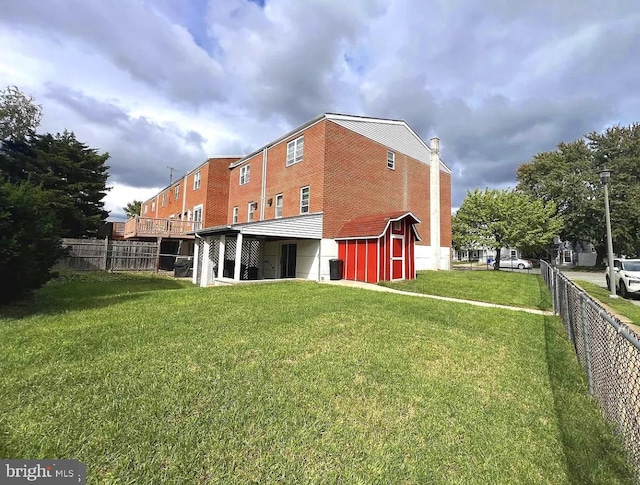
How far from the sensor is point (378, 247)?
15156mm

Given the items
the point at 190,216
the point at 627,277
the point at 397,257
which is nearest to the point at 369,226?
the point at 397,257

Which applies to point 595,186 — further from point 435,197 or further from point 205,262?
point 205,262

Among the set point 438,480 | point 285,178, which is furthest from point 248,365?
point 285,178

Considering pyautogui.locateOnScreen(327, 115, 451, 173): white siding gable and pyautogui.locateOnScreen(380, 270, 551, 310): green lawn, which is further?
pyautogui.locateOnScreen(327, 115, 451, 173): white siding gable

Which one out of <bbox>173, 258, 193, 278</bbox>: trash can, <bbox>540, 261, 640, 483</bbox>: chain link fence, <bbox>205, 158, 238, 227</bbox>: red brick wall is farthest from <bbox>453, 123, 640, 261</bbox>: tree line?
<bbox>540, 261, 640, 483</bbox>: chain link fence

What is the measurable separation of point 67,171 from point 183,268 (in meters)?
16.7

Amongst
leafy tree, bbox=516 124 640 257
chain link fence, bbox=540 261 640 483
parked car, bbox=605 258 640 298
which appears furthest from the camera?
leafy tree, bbox=516 124 640 257

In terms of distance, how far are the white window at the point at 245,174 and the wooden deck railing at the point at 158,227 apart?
5.41m

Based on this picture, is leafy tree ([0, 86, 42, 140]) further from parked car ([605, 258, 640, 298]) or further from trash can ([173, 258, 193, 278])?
parked car ([605, 258, 640, 298])

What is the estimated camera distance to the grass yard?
2.48 meters

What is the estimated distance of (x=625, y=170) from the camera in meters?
39.3

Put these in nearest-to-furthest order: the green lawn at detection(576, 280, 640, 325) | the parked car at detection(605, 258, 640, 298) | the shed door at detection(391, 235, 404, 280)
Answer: the green lawn at detection(576, 280, 640, 325), the parked car at detection(605, 258, 640, 298), the shed door at detection(391, 235, 404, 280)

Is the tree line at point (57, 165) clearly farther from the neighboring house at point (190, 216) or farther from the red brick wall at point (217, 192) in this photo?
the red brick wall at point (217, 192)

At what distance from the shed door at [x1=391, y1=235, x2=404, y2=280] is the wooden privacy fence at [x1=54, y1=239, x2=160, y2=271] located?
16.3 meters
